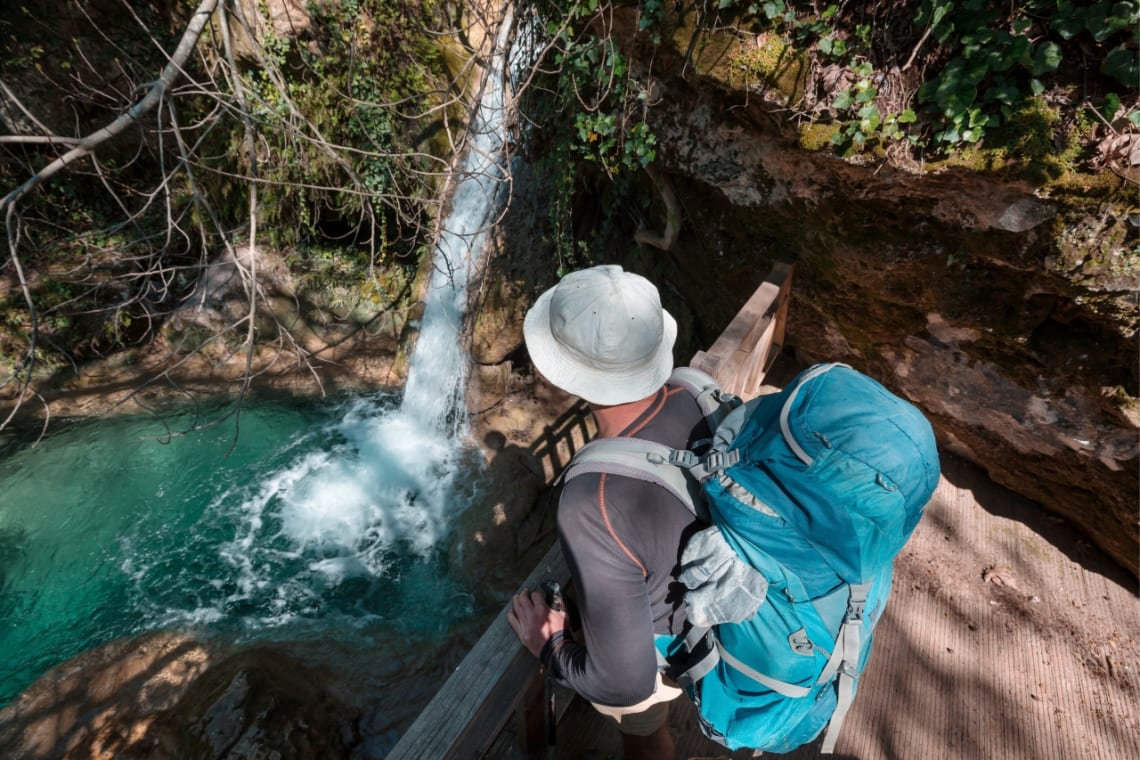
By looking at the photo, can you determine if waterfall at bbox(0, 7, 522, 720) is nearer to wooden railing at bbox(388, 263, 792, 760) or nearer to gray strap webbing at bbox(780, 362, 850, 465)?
wooden railing at bbox(388, 263, 792, 760)

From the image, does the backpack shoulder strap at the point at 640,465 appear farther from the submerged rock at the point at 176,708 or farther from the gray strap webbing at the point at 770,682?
the submerged rock at the point at 176,708

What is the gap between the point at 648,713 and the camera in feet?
5.93

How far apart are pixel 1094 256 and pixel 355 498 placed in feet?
21.8

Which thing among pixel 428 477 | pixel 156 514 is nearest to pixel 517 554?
pixel 428 477

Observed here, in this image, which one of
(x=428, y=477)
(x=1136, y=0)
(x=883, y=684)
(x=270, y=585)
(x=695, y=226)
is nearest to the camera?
(x=1136, y=0)

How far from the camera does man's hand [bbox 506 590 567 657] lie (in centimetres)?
166

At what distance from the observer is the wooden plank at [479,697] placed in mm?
1503

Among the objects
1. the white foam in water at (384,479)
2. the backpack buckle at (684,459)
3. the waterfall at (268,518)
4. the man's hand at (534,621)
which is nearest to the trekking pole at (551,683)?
the man's hand at (534,621)

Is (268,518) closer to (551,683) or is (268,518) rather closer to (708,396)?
(551,683)

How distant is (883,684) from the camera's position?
2.71 metres

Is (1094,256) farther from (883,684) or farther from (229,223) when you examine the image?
(229,223)

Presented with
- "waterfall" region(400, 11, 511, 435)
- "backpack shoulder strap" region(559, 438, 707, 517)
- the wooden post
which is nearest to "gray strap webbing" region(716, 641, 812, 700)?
"backpack shoulder strap" region(559, 438, 707, 517)

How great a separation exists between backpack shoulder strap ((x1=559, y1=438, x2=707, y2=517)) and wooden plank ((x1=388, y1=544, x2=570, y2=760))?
2.11 ft

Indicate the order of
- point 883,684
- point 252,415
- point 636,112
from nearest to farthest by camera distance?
point 883,684
point 636,112
point 252,415
